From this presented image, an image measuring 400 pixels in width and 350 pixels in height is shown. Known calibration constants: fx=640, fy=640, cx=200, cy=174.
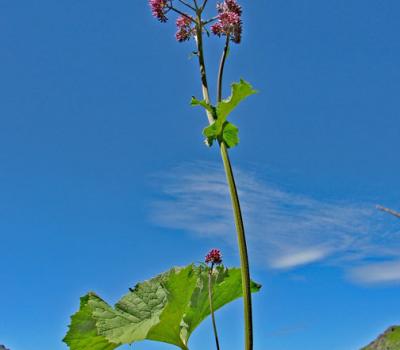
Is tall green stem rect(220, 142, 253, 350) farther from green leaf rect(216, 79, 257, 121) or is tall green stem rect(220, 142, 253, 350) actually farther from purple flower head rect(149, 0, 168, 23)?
purple flower head rect(149, 0, 168, 23)

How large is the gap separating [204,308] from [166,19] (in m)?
3.68


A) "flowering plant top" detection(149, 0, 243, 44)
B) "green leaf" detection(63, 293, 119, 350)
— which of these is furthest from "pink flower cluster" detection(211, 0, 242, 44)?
"green leaf" detection(63, 293, 119, 350)

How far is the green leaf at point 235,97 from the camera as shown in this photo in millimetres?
6666

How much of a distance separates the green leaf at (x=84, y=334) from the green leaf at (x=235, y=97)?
3127 mm

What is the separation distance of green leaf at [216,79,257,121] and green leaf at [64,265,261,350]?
6.03 feet

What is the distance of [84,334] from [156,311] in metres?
1.07

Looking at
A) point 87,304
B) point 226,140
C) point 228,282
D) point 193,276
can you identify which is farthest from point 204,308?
point 226,140

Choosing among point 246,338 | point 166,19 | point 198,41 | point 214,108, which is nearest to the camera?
point 246,338

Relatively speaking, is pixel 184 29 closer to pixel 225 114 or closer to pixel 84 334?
pixel 225 114

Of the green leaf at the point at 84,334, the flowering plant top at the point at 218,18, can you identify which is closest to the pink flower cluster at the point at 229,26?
the flowering plant top at the point at 218,18

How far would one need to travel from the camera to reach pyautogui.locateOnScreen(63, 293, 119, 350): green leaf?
8305 millimetres

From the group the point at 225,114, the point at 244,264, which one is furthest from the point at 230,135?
the point at 244,264

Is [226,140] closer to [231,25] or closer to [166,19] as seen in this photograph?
[231,25]

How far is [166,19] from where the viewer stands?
805 cm
